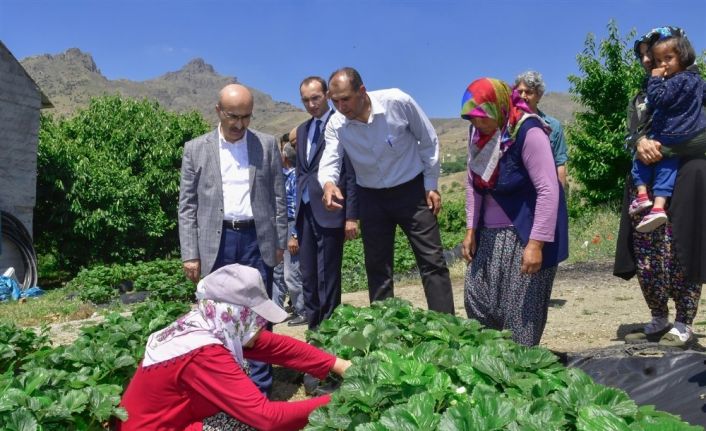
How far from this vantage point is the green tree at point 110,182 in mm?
16734

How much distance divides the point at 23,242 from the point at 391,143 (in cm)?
1237

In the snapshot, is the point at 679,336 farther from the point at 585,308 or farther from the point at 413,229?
the point at 585,308

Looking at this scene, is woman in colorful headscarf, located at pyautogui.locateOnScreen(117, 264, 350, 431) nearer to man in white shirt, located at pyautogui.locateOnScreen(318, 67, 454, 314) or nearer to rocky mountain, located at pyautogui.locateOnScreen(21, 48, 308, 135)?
man in white shirt, located at pyautogui.locateOnScreen(318, 67, 454, 314)

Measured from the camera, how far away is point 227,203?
422cm

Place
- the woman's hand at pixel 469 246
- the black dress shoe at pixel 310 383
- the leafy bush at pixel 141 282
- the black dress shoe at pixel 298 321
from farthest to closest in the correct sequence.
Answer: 1. the leafy bush at pixel 141 282
2. the black dress shoe at pixel 298 321
3. the black dress shoe at pixel 310 383
4. the woman's hand at pixel 469 246

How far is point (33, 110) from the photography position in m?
15.1

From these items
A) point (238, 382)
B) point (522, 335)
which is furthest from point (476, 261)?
point (238, 382)

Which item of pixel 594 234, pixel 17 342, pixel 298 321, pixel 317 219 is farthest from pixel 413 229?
pixel 594 234

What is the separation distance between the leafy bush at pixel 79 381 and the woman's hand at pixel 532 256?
6.52 ft

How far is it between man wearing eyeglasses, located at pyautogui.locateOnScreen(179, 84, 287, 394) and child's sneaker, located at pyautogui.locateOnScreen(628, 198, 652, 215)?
2372 mm

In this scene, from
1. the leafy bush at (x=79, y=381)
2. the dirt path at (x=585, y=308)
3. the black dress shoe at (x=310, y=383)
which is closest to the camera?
the leafy bush at (x=79, y=381)

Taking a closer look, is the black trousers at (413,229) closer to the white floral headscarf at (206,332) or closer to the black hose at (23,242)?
the white floral headscarf at (206,332)

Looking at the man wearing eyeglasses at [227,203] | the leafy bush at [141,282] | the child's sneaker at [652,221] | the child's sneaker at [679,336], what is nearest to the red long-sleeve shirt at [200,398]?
the man wearing eyeglasses at [227,203]

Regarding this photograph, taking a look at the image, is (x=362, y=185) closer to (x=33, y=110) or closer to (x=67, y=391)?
(x=67, y=391)
